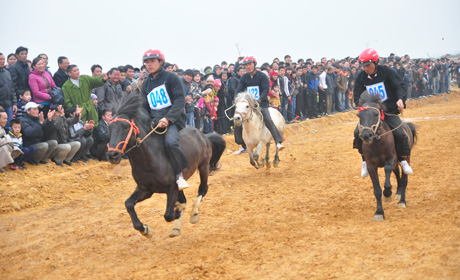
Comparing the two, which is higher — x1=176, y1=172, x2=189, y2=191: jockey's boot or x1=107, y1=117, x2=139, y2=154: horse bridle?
x1=107, y1=117, x2=139, y2=154: horse bridle

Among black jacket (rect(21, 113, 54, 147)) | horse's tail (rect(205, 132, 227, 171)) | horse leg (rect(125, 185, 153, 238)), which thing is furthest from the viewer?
black jacket (rect(21, 113, 54, 147))

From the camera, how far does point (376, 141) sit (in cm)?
836

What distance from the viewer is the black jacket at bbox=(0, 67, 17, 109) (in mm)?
11859

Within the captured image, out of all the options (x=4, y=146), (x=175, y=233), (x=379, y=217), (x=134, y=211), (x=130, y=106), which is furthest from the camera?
(x=4, y=146)

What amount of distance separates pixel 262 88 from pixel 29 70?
253 inches

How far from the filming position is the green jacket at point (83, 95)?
13.3 metres

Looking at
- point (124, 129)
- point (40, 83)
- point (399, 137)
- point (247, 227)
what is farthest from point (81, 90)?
point (399, 137)

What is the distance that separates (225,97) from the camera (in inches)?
734

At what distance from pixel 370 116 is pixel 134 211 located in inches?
167

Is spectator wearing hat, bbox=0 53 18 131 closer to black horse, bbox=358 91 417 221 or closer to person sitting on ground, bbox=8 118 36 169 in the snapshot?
person sitting on ground, bbox=8 118 36 169

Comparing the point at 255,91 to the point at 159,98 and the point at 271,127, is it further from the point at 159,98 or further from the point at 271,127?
the point at 159,98

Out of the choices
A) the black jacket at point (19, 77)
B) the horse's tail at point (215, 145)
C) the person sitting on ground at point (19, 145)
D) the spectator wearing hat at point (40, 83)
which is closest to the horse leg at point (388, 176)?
the horse's tail at point (215, 145)

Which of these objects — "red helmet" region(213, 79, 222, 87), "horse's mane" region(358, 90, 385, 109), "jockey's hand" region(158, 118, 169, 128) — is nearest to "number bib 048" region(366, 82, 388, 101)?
"horse's mane" region(358, 90, 385, 109)

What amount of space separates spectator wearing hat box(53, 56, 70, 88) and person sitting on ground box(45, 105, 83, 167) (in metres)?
1.28
